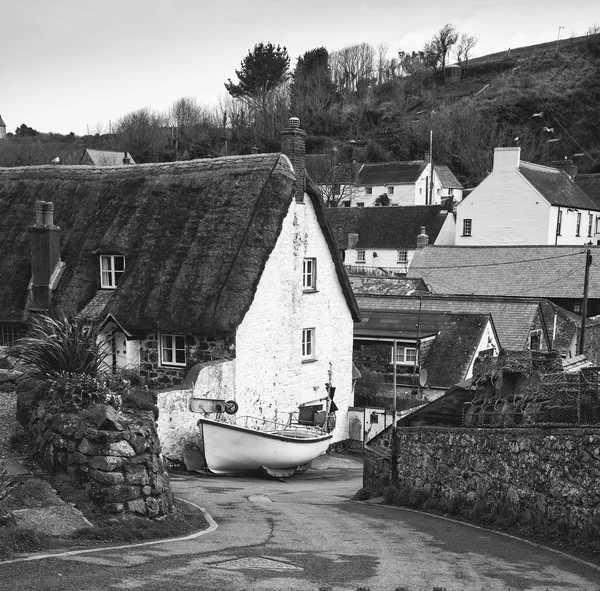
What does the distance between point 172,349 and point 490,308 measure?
15836 millimetres

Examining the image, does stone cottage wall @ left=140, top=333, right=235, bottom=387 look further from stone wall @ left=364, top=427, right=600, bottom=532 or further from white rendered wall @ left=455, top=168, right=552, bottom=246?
white rendered wall @ left=455, top=168, right=552, bottom=246

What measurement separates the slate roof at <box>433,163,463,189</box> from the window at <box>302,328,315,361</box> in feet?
202

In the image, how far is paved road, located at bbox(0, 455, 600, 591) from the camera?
8984mm

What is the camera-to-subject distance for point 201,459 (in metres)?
21.1

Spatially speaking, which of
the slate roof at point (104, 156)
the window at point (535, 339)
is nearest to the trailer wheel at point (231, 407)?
the window at point (535, 339)

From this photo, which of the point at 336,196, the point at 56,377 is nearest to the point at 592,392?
the point at 56,377

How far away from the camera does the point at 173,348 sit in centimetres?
2317

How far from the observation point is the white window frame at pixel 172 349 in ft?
75.9

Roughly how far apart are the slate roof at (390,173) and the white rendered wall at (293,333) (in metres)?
56.6

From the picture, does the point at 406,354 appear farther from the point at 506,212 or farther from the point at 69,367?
the point at 506,212

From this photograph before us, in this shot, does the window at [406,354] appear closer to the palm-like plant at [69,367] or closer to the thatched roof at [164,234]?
the thatched roof at [164,234]

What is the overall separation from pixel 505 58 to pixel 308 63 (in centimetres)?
3725

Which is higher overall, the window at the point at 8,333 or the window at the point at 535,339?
the window at the point at 8,333

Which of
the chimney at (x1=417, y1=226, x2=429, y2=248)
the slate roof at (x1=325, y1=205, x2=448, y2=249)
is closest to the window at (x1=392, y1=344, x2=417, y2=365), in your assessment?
the chimney at (x1=417, y1=226, x2=429, y2=248)
